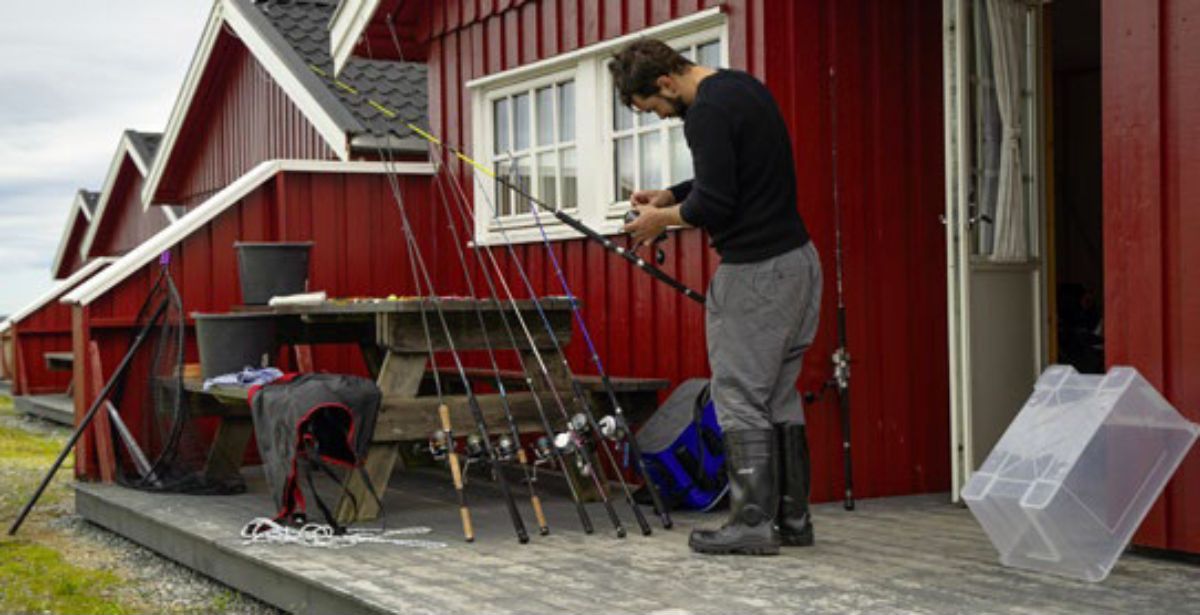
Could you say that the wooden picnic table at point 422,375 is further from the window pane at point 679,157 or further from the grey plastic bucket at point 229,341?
the window pane at point 679,157

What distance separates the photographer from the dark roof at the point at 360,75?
38.9 ft

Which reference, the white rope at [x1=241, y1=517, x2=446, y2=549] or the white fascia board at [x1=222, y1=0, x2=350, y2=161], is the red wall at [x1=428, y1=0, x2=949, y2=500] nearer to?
the white rope at [x1=241, y1=517, x2=446, y2=549]

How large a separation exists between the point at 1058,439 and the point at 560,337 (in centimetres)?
246

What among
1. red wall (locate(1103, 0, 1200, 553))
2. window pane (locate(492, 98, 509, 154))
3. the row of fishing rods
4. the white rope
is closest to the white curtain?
the row of fishing rods

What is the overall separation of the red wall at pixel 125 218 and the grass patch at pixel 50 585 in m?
12.7

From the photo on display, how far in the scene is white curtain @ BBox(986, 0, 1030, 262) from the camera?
6.26 m

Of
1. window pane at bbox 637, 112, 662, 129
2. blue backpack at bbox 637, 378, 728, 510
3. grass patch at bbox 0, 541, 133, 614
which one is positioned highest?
window pane at bbox 637, 112, 662, 129

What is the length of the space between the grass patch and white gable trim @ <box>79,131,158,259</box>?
481 inches

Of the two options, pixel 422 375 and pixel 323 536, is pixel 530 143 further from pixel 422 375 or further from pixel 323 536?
pixel 323 536

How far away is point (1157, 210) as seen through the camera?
482cm

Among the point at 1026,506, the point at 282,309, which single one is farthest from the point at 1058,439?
the point at 282,309

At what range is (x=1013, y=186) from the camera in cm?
632

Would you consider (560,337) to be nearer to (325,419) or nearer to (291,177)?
(325,419)

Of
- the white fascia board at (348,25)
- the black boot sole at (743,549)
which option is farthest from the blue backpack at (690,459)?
the white fascia board at (348,25)
